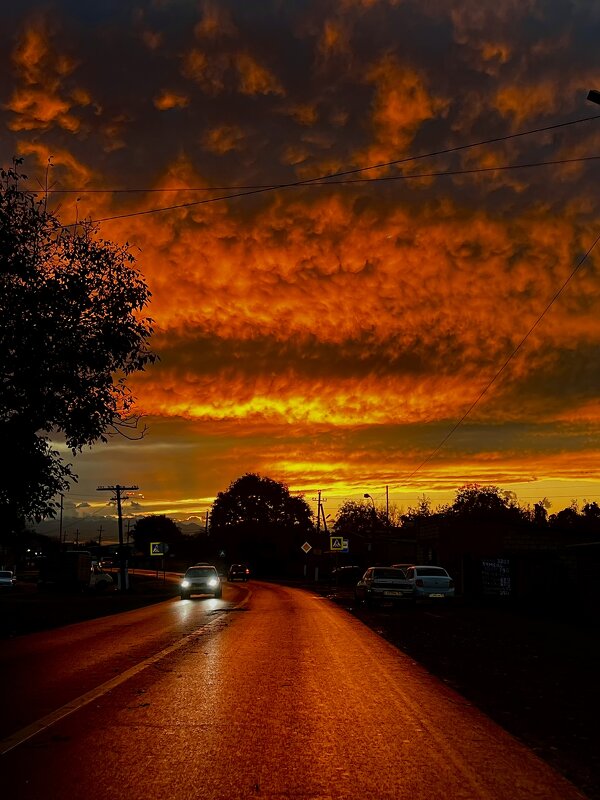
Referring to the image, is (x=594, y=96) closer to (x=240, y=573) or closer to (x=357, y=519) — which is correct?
(x=240, y=573)

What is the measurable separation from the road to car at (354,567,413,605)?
1661 centimetres

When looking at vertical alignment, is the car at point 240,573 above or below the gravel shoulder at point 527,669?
below

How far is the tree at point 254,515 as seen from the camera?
11888 cm

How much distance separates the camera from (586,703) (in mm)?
9555

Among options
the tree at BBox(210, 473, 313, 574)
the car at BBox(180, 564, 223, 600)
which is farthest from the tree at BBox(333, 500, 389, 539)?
the car at BBox(180, 564, 223, 600)

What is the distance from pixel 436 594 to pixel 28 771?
88.6ft

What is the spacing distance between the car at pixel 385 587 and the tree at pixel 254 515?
8513 cm

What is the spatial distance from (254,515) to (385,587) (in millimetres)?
98966

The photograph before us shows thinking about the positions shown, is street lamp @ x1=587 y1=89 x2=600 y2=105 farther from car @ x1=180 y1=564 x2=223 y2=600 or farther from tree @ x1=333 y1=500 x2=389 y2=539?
tree @ x1=333 y1=500 x2=389 y2=539

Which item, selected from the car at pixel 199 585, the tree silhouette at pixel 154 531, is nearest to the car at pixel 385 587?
the car at pixel 199 585

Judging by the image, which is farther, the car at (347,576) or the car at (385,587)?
the car at (347,576)

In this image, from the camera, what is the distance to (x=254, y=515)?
128125 millimetres

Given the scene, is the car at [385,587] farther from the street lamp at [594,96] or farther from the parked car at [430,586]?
the street lamp at [594,96]

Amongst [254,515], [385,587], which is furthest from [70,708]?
[254,515]
